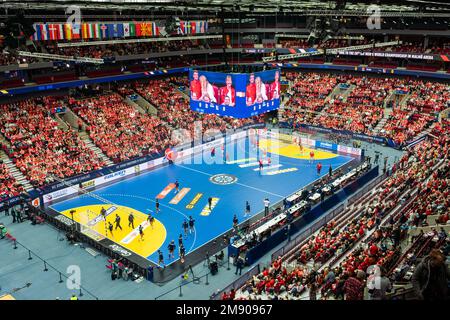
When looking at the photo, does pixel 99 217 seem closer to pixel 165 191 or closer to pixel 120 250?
pixel 120 250

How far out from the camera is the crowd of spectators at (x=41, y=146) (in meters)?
32.9

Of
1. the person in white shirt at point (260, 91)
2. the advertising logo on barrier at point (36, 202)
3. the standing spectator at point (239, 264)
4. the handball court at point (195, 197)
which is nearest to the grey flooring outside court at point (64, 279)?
the standing spectator at point (239, 264)

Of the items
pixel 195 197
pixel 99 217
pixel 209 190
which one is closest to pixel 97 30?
pixel 99 217

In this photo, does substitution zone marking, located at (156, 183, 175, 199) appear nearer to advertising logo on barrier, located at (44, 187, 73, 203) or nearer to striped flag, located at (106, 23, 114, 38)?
advertising logo on barrier, located at (44, 187, 73, 203)

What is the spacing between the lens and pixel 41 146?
35688 millimetres

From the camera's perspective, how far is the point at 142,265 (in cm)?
2177

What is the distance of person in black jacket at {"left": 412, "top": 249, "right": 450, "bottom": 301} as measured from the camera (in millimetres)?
5629

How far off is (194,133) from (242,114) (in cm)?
1946

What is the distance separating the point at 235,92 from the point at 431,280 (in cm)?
2137

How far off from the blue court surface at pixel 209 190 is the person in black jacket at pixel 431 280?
18086 mm

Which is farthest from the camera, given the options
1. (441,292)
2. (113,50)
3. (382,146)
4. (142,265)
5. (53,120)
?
(113,50)

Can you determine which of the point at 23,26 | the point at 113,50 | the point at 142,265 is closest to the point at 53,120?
the point at 113,50

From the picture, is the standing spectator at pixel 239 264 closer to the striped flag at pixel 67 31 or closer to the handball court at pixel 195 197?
the handball court at pixel 195 197
